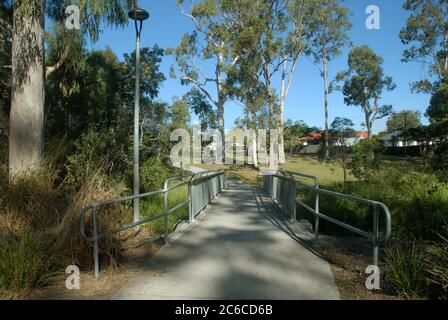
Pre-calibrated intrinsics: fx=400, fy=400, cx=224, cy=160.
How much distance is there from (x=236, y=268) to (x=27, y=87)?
5.47 m

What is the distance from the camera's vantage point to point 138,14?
25.9ft

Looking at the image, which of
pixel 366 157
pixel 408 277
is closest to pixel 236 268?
pixel 408 277

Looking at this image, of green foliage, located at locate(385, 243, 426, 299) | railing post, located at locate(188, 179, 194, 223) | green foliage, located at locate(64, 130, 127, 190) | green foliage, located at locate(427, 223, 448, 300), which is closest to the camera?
green foliage, located at locate(427, 223, 448, 300)

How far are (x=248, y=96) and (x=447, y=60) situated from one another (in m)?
20.1

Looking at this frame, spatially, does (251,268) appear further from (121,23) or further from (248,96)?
(248,96)

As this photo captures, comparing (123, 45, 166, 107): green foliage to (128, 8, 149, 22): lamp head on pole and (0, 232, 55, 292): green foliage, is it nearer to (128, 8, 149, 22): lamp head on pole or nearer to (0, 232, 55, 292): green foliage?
(128, 8, 149, 22): lamp head on pole

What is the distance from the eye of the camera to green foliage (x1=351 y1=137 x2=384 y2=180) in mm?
14859

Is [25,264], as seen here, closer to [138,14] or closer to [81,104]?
[138,14]

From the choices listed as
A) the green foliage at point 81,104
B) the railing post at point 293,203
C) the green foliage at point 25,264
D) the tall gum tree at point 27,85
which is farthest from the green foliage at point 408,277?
the green foliage at point 81,104

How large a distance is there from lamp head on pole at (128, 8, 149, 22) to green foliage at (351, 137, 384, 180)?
386 inches

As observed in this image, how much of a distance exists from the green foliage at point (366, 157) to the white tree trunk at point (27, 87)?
36.2 feet

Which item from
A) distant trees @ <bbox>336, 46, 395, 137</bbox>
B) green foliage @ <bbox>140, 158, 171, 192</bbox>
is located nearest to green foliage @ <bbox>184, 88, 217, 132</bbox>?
distant trees @ <bbox>336, 46, 395, 137</bbox>

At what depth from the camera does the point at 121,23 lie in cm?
983
